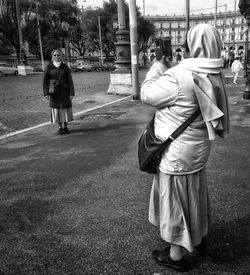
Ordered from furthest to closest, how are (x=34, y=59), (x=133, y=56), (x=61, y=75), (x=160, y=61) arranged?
1. (x=34, y=59)
2. (x=133, y=56)
3. (x=61, y=75)
4. (x=160, y=61)

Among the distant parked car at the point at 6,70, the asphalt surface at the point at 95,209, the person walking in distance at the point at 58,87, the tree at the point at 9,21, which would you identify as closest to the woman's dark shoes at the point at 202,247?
the asphalt surface at the point at 95,209

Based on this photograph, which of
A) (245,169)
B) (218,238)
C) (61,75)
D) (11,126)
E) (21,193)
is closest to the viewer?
(218,238)

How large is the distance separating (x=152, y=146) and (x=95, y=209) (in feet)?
5.15

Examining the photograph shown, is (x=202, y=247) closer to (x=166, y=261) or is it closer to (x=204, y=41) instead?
(x=166, y=261)

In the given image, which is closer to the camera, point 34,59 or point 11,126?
point 11,126

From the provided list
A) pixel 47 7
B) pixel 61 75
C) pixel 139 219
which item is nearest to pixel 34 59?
pixel 47 7

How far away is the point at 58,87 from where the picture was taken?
7.12 metres

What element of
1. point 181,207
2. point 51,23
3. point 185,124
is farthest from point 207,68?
point 51,23

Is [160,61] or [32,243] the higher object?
[160,61]

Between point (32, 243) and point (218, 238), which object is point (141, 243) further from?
point (32, 243)

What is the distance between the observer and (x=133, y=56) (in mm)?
12367

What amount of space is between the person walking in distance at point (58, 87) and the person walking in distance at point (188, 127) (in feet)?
16.2

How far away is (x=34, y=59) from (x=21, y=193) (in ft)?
202

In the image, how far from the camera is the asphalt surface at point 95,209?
278 cm
